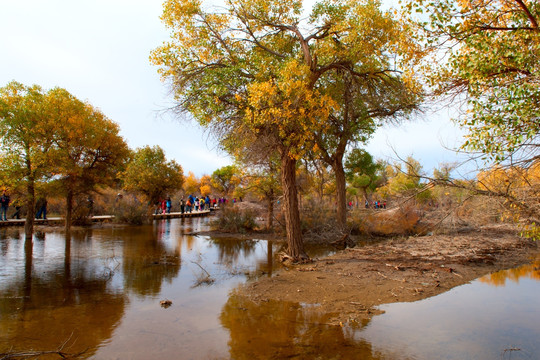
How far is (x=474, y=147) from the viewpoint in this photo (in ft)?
16.8

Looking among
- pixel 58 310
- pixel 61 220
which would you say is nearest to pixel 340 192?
pixel 58 310

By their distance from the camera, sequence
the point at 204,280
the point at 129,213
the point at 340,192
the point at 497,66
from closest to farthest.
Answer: the point at 497,66, the point at 204,280, the point at 340,192, the point at 129,213

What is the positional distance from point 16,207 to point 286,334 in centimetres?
2411

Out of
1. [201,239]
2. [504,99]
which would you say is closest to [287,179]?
[504,99]

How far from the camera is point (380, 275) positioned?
28.1ft

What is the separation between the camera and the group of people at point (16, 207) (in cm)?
1994

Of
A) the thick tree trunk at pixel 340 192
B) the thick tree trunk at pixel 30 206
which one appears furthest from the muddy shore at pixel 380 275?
the thick tree trunk at pixel 30 206

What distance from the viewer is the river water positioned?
473cm

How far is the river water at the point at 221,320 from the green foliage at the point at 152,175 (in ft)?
68.6

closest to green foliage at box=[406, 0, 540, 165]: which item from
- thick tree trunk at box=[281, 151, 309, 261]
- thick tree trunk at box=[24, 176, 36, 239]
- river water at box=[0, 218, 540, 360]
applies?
river water at box=[0, 218, 540, 360]

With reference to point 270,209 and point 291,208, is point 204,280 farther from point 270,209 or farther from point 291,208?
point 270,209

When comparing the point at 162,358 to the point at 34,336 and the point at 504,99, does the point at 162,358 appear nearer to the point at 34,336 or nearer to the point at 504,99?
the point at 34,336

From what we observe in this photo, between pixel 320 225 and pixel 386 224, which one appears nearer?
pixel 320 225

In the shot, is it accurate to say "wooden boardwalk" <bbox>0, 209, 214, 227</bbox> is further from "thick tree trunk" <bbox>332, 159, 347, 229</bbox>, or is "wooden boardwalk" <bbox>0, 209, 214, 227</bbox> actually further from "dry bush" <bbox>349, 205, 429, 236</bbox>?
"dry bush" <bbox>349, 205, 429, 236</bbox>
